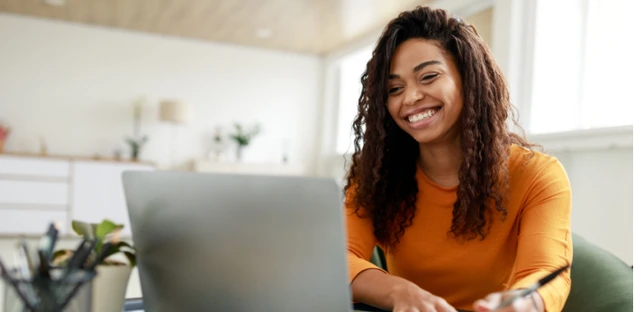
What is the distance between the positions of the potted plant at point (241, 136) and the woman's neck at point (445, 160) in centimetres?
532

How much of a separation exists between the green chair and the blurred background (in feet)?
6.84

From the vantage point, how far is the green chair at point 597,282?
120 centimetres

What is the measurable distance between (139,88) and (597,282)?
19.4 ft

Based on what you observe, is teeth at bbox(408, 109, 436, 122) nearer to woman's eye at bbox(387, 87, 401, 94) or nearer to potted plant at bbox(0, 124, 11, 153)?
woman's eye at bbox(387, 87, 401, 94)

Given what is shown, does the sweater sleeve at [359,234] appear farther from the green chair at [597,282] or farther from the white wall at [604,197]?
the white wall at [604,197]

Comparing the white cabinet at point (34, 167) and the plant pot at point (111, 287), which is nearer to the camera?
the plant pot at point (111, 287)

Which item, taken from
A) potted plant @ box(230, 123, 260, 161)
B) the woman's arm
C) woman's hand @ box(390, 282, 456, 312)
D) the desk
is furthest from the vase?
woman's hand @ box(390, 282, 456, 312)

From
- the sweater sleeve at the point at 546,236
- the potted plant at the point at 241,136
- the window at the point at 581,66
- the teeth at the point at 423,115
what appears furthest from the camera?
the potted plant at the point at 241,136

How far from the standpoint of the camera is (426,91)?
1.30 meters

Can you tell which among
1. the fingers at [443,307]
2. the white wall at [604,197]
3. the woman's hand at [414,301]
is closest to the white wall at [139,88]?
the white wall at [604,197]

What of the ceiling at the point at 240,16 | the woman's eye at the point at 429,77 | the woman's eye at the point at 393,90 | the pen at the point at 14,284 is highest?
the ceiling at the point at 240,16

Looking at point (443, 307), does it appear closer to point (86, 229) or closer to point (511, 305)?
point (511, 305)

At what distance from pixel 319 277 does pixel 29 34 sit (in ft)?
20.9

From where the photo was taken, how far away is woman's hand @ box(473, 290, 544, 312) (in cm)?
84
